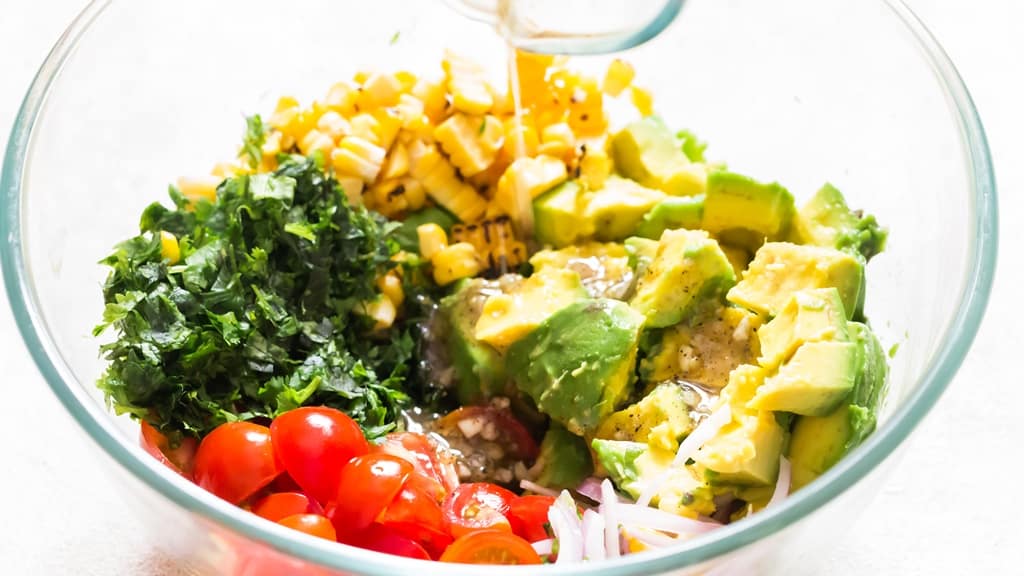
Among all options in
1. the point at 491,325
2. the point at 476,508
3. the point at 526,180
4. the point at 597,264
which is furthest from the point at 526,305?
the point at 476,508

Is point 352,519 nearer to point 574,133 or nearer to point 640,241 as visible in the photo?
point 640,241

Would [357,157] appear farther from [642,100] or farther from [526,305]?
[642,100]

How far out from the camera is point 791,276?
1580 millimetres

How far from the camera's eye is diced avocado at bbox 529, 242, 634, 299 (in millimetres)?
1772

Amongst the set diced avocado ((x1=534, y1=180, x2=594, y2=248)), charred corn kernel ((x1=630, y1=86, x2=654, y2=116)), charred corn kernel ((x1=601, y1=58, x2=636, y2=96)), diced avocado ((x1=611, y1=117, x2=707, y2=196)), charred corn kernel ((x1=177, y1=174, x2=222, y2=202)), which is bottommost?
diced avocado ((x1=534, y1=180, x2=594, y2=248))

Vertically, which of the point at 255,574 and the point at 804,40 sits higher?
the point at 804,40

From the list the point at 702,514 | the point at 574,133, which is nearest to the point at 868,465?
the point at 702,514

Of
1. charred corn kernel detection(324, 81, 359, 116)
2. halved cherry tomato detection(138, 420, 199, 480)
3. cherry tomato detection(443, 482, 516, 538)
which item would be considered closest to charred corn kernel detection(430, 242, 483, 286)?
charred corn kernel detection(324, 81, 359, 116)

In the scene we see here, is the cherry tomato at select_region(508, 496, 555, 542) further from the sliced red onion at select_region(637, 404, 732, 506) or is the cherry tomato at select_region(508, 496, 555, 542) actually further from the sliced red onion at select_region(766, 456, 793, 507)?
the sliced red onion at select_region(766, 456, 793, 507)

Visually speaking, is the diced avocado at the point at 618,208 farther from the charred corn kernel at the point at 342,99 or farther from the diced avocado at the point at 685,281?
the charred corn kernel at the point at 342,99

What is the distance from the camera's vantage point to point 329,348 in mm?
1714

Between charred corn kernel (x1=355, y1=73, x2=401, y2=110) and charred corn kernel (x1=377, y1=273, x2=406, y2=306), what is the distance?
0.32 metres

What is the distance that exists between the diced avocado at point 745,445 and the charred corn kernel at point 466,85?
2.42 feet

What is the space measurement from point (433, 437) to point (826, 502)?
750 millimetres
